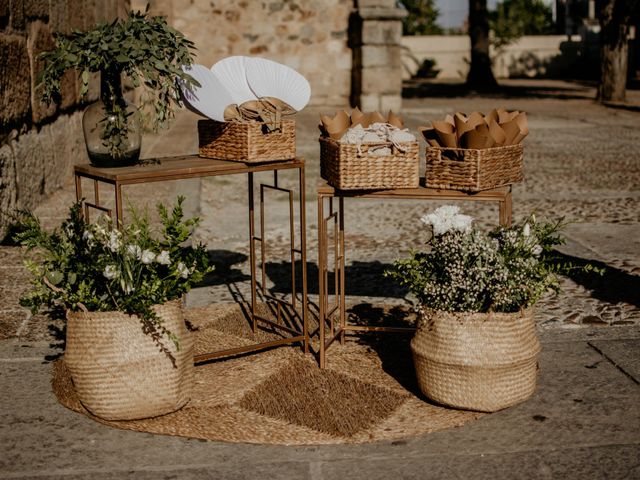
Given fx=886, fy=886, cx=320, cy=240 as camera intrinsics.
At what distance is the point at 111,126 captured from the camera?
3.78m

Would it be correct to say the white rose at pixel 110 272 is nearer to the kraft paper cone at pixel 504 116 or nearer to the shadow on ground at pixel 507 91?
the kraft paper cone at pixel 504 116

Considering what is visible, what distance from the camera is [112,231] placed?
349 cm

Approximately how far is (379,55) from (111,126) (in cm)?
1456

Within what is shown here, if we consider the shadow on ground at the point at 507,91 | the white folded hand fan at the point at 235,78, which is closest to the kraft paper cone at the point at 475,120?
the white folded hand fan at the point at 235,78

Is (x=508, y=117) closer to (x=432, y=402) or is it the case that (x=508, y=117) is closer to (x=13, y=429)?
(x=432, y=402)

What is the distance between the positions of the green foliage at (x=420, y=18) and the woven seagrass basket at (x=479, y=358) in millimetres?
39514

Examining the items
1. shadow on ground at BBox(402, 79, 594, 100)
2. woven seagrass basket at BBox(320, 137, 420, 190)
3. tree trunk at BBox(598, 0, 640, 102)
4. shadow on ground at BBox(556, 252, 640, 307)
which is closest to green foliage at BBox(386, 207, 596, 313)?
woven seagrass basket at BBox(320, 137, 420, 190)

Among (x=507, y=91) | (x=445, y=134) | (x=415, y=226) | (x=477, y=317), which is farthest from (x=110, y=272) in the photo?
(x=507, y=91)

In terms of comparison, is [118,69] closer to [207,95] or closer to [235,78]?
[207,95]

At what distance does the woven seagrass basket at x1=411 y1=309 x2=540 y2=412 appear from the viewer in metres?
3.43

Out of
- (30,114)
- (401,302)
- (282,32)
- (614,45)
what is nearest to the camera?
(401,302)

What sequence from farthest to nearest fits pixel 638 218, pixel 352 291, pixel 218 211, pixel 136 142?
1. pixel 218 211
2. pixel 638 218
3. pixel 352 291
4. pixel 136 142

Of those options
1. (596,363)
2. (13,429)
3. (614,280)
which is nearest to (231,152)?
(13,429)

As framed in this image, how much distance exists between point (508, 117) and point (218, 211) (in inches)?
175
